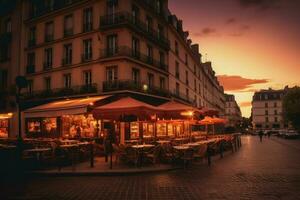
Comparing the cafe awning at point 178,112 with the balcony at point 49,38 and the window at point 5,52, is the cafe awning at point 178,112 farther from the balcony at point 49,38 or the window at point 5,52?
the window at point 5,52

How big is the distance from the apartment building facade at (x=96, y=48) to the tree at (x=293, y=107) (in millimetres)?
24904

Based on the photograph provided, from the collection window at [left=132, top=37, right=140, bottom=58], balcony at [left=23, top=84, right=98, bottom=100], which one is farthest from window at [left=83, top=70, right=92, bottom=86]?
window at [left=132, top=37, right=140, bottom=58]

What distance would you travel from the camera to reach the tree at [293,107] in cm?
4690

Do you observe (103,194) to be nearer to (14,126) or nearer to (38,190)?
(38,190)

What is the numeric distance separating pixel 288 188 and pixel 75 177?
6.84 m

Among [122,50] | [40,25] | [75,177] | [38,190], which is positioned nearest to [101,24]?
[122,50]

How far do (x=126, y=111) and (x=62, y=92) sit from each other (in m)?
14.5

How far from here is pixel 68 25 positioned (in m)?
26.2

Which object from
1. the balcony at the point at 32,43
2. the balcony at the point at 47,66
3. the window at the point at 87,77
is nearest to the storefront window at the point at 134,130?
the window at the point at 87,77

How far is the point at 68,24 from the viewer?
86.1ft

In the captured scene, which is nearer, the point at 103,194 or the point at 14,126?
the point at 103,194

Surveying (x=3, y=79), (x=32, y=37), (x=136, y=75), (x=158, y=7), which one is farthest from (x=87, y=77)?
(x=3, y=79)

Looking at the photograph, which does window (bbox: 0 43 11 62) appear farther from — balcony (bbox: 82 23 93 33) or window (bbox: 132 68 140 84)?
window (bbox: 132 68 140 84)

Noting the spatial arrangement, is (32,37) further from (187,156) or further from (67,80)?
(187,156)
